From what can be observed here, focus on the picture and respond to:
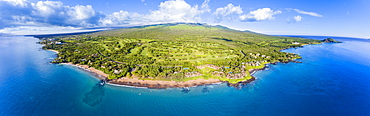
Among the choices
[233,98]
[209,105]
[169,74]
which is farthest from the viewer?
[169,74]

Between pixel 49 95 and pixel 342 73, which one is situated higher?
pixel 342 73

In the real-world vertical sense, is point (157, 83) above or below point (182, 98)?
above

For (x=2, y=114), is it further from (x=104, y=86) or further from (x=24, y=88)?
(x=104, y=86)

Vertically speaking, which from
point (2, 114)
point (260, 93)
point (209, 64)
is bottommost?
point (2, 114)

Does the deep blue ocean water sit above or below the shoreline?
below

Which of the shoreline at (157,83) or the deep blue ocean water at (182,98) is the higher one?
the shoreline at (157,83)

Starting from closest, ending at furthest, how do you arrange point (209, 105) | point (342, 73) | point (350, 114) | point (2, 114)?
point (2, 114) < point (350, 114) < point (209, 105) < point (342, 73)

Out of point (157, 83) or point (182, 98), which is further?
point (157, 83)

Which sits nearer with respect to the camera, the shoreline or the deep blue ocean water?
the deep blue ocean water

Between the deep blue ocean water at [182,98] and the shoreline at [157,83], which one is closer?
the deep blue ocean water at [182,98]

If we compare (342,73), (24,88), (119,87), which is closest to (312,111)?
(342,73)

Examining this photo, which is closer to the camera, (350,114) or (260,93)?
(350,114)
